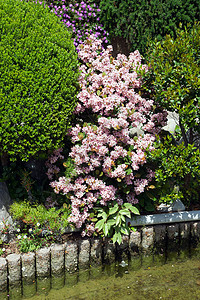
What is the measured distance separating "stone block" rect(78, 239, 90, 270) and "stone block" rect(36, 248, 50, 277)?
0.44 metres

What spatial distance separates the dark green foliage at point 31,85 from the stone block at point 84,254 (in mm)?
1377

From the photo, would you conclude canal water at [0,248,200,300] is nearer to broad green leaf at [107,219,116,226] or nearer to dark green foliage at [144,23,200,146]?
broad green leaf at [107,219,116,226]

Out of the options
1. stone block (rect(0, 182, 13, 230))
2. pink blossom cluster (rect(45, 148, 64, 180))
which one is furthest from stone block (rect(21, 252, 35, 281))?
pink blossom cluster (rect(45, 148, 64, 180))

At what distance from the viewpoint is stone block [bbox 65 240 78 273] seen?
5.28 meters

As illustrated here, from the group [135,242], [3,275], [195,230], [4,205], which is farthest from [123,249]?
[4,205]

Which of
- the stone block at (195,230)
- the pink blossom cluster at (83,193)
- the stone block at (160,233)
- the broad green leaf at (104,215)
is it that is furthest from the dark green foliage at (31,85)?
the stone block at (195,230)

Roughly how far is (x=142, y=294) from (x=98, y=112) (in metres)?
2.63

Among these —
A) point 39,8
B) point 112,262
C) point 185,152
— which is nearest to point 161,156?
point 185,152

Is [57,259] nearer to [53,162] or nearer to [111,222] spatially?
[111,222]

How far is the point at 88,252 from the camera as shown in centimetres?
539

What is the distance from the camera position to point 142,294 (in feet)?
16.2

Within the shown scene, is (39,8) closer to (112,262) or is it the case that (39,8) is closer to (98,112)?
(98,112)

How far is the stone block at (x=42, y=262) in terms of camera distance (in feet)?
16.9

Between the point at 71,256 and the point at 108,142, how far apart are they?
1.62m
